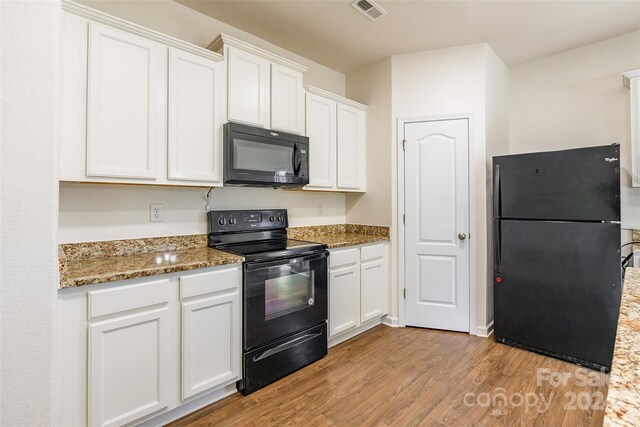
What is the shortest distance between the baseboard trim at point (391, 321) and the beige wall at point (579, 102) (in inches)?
85.3

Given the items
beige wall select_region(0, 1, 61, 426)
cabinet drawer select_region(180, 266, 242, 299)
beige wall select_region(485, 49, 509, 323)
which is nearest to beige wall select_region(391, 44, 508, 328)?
beige wall select_region(485, 49, 509, 323)

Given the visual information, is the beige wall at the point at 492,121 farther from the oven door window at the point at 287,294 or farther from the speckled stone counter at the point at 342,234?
the oven door window at the point at 287,294

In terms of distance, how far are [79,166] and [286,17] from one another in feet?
6.14

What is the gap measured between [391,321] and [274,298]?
156 cm

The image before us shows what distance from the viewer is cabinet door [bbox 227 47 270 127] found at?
7.45 ft

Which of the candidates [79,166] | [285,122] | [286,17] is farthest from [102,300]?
[286,17]

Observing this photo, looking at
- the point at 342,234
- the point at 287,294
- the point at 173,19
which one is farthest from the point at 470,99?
the point at 173,19

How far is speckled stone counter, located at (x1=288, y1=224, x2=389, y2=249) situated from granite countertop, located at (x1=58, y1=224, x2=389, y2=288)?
0.23 metres

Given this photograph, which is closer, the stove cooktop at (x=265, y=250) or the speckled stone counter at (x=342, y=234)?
the stove cooktop at (x=265, y=250)

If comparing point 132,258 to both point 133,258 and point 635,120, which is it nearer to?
point 133,258

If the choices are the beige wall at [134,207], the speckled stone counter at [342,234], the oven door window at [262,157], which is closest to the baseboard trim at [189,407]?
the beige wall at [134,207]

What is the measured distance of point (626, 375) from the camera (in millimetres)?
660

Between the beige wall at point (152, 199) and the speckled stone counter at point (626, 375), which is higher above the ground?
the beige wall at point (152, 199)

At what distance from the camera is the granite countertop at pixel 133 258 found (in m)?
1.53
